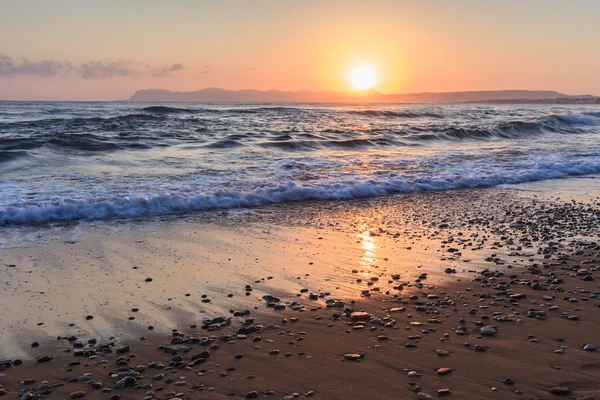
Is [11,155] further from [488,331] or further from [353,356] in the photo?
[488,331]

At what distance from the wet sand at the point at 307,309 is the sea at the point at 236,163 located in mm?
1777

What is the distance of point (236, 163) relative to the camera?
14328 mm

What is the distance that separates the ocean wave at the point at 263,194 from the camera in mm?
8406

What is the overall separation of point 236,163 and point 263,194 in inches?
173

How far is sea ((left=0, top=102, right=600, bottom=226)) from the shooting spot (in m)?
9.43

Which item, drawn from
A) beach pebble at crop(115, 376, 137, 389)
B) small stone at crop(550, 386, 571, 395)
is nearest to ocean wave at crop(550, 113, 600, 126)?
small stone at crop(550, 386, 571, 395)

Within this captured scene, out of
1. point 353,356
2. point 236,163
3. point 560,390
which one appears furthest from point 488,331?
point 236,163

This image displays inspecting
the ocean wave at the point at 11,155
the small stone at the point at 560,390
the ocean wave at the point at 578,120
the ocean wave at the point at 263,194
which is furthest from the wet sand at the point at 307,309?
the ocean wave at the point at 578,120

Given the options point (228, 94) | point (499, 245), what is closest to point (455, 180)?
point (499, 245)

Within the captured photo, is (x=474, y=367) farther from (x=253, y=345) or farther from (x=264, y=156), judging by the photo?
(x=264, y=156)

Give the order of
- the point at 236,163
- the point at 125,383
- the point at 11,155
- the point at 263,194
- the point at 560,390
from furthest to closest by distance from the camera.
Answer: the point at 11,155
the point at 236,163
the point at 263,194
the point at 125,383
the point at 560,390

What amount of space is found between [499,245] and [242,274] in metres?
3.51

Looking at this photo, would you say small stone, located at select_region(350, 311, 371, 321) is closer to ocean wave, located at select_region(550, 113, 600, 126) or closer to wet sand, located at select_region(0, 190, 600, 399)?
wet sand, located at select_region(0, 190, 600, 399)

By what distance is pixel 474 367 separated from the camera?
3457 millimetres
